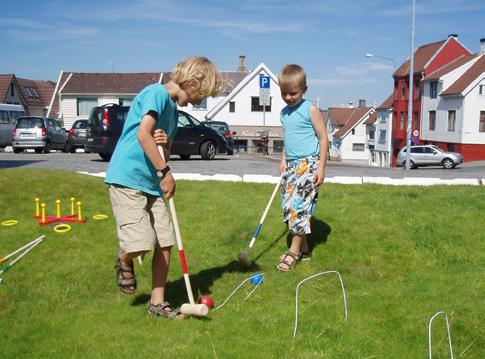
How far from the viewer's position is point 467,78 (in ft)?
152

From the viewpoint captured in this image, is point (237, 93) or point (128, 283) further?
point (237, 93)

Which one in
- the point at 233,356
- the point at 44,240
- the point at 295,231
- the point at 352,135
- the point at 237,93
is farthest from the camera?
the point at 352,135

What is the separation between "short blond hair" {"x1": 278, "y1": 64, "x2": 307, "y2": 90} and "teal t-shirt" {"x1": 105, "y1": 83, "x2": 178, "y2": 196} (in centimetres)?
156

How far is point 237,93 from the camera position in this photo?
5253 centimetres

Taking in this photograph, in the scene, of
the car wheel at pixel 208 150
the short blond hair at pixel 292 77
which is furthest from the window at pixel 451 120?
the short blond hair at pixel 292 77

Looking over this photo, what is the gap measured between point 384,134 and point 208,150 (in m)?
49.1

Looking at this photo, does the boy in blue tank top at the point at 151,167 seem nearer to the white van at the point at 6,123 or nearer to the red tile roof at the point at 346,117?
the white van at the point at 6,123

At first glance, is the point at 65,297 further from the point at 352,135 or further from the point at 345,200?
the point at 352,135

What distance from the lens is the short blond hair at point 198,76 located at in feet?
14.0

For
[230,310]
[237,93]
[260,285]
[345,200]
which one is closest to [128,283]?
[230,310]

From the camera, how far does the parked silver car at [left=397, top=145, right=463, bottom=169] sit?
34.7m

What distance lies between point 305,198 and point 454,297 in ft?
5.85

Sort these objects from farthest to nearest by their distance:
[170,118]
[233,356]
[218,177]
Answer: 1. [218,177]
2. [170,118]
3. [233,356]

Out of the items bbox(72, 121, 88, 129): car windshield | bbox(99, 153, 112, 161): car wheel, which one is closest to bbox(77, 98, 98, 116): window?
bbox(72, 121, 88, 129): car windshield
